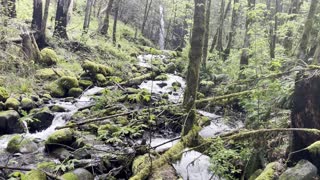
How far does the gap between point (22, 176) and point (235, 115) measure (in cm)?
658

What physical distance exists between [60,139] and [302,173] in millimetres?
5339

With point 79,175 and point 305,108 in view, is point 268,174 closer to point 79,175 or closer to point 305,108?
point 305,108

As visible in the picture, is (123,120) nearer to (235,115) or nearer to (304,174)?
(235,115)

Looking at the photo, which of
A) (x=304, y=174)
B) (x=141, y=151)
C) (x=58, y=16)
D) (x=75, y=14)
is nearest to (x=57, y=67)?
(x=58, y=16)

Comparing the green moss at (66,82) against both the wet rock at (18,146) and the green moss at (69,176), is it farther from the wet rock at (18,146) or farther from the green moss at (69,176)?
the green moss at (69,176)

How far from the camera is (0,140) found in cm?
827

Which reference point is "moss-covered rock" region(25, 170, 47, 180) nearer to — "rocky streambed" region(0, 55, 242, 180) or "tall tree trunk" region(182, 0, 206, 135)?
"rocky streambed" region(0, 55, 242, 180)

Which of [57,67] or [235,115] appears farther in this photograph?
[57,67]

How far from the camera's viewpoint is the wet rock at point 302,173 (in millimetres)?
4340

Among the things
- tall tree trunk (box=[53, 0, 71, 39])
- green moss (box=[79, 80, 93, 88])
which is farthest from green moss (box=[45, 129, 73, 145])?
tall tree trunk (box=[53, 0, 71, 39])

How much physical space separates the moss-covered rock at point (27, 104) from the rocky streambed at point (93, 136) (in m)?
0.34

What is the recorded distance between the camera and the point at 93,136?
342 inches

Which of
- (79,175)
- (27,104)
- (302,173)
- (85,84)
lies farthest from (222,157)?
(85,84)

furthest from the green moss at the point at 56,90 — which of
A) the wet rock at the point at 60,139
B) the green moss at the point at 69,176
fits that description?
the green moss at the point at 69,176
